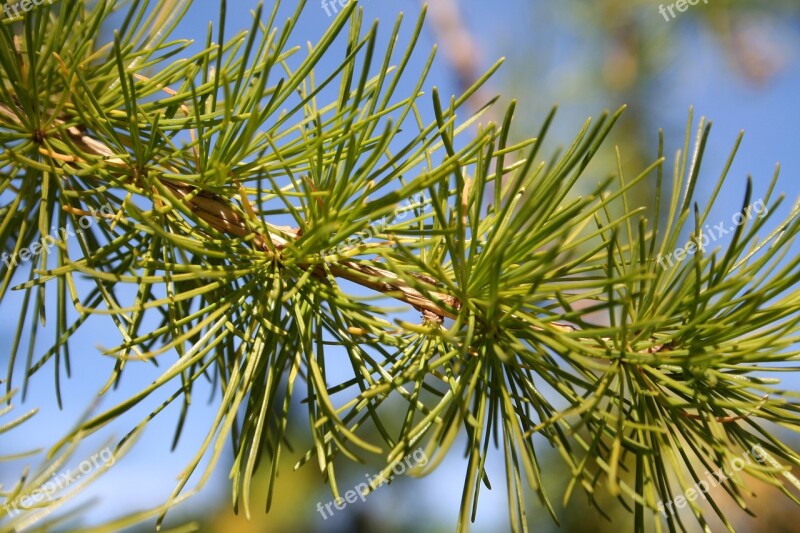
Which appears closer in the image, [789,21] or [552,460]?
[552,460]

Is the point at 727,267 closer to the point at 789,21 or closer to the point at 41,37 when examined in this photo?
the point at 41,37

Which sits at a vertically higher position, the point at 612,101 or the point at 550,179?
the point at 612,101

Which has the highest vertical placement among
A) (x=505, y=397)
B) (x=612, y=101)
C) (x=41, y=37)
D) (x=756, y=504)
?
(x=612, y=101)

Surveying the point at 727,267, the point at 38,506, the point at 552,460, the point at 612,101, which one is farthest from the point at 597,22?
the point at 38,506

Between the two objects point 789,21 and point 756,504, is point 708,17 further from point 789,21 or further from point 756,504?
point 756,504

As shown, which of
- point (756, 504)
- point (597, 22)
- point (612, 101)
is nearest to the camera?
point (756, 504)

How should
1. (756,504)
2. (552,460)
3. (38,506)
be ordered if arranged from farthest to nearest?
(552,460) < (756,504) < (38,506)

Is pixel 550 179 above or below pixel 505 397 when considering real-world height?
above

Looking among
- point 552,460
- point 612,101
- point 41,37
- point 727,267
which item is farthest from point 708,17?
point 41,37

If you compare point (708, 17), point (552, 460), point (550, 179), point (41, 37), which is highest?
point (708, 17)
